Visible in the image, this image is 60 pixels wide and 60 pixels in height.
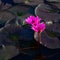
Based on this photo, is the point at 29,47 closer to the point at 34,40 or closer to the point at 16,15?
the point at 34,40

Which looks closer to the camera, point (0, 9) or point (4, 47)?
point (4, 47)

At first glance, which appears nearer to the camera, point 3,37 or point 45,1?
point 3,37

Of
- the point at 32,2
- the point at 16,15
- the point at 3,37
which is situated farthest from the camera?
the point at 32,2

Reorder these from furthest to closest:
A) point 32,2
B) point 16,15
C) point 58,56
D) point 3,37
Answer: point 32,2 < point 16,15 < point 3,37 < point 58,56

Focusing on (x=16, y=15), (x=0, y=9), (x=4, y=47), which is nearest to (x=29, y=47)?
(x=4, y=47)

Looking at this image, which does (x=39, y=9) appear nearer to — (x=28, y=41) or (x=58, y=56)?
(x=28, y=41)

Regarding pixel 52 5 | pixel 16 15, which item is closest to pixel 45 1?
pixel 52 5

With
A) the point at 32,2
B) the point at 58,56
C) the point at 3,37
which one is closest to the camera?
the point at 58,56
